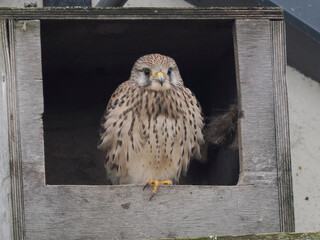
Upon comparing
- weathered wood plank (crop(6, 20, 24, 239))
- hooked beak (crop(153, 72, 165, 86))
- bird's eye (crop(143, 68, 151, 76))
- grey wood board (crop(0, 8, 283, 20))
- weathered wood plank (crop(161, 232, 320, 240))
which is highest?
grey wood board (crop(0, 8, 283, 20))

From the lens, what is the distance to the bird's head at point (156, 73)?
5324 millimetres

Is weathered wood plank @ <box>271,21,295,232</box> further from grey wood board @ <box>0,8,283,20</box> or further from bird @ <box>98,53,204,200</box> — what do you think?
bird @ <box>98,53,204,200</box>

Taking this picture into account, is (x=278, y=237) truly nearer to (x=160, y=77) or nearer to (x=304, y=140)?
(x=160, y=77)

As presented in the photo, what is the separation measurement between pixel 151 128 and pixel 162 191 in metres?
0.57

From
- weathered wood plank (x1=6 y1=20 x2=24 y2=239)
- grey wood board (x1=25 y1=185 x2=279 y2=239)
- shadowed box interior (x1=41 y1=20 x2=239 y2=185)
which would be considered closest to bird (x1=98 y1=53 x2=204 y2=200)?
shadowed box interior (x1=41 y1=20 x2=239 y2=185)

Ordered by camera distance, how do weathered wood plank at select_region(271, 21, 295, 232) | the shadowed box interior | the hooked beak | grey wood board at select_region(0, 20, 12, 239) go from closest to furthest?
grey wood board at select_region(0, 20, 12, 239)
weathered wood plank at select_region(271, 21, 295, 232)
the shadowed box interior
the hooked beak

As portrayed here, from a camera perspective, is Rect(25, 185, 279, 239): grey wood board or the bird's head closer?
Rect(25, 185, 279, 239): grey wood board

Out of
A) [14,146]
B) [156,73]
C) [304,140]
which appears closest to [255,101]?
[156,73]

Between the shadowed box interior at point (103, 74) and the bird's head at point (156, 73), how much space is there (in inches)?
4.5

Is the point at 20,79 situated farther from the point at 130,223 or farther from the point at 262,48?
the point at 262,48

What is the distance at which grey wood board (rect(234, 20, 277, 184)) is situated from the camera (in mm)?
4766

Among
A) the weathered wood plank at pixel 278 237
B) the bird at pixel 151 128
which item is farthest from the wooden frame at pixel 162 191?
the weathered wood plank at pixel 278 237

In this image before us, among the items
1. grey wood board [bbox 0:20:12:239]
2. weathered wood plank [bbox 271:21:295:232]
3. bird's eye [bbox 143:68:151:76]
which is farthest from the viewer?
bird's eye [bbox 143:68:151:76]

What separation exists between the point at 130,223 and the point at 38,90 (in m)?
0.76
